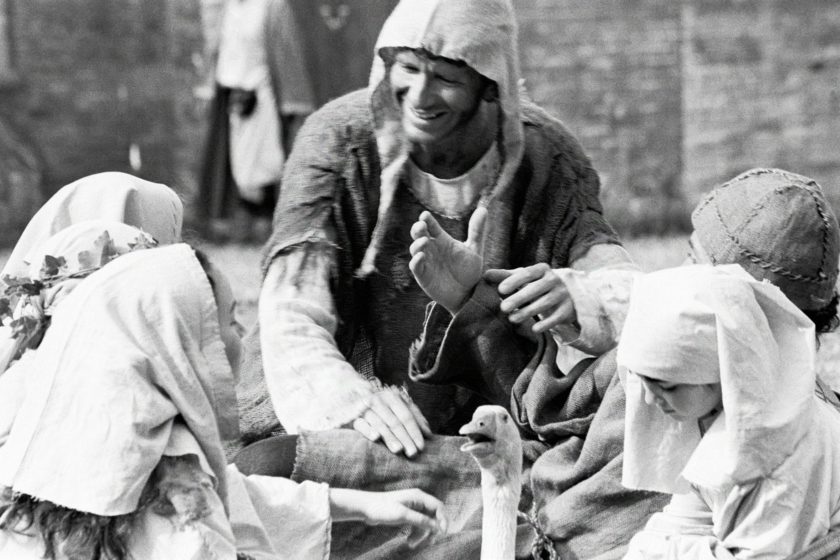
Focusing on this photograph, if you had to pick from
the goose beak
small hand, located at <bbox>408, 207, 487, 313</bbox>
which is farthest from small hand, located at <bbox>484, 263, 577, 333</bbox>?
the goose beak

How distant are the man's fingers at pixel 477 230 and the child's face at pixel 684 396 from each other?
4.15 ft

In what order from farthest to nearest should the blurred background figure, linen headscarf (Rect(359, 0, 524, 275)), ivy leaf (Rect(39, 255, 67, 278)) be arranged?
1. the blurred background figure
2. linen headscarf (Rect(359, 0, 524, 275))
3. ivy leaf (Rect(39, 255, 67, 278))

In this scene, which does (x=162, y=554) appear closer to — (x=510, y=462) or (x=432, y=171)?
(x=510, y=462)

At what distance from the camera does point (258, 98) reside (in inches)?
694

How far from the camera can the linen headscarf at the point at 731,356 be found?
4.20 m

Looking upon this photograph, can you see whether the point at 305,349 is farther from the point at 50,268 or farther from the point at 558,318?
the point at 50,268

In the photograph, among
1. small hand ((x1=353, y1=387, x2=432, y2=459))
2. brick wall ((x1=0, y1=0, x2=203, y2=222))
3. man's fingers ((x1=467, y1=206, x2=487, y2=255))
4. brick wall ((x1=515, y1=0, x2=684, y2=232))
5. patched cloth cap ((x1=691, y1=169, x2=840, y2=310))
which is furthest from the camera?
brick wall ((x1=515, y1=0, x2=684, y2=232))

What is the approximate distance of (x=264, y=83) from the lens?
17594 millimetres

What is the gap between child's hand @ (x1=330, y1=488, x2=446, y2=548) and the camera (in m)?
4.93

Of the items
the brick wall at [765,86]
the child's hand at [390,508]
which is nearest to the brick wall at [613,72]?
the brick wall at [765,86]

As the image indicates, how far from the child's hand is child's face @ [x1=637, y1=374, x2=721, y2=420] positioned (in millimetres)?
838

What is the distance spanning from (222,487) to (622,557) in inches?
47.2

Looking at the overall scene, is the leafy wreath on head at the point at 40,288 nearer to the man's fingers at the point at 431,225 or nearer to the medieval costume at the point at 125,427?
the medieval costume at the point at 125,427

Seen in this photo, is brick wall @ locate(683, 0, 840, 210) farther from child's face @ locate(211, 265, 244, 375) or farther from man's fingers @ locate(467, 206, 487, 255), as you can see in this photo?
child's face @ locate(211, 265, 244, 375)
